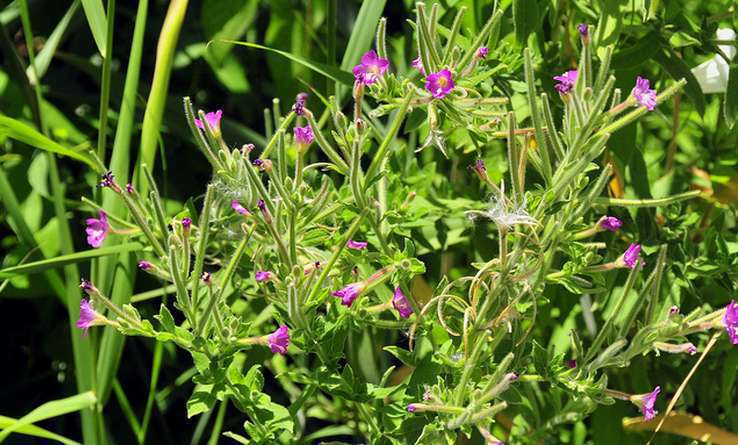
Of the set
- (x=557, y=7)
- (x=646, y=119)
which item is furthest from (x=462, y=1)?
(x=646, y=119)

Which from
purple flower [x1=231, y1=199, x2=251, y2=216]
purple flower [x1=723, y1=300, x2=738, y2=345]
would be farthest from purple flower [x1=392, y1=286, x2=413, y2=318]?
purple flower [x1=723, y1=300, x2=738, y2=345]

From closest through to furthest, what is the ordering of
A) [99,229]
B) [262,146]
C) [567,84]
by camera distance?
[567,84], [99,229], [262,146]

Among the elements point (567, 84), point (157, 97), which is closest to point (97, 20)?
point (157, 97)

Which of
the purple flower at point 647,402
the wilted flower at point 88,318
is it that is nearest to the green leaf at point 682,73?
the purple flower at point 647,402

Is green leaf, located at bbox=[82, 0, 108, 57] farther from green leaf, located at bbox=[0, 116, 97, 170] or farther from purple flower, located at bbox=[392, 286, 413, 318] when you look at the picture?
purple flower, located at bbox=[392, 286, 413, 318]

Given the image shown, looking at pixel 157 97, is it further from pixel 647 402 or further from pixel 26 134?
pixel 647 402

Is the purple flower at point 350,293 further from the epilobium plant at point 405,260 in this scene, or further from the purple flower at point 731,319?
the purple flower at point 731,319

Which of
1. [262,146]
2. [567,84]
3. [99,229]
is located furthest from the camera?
[262,146]
